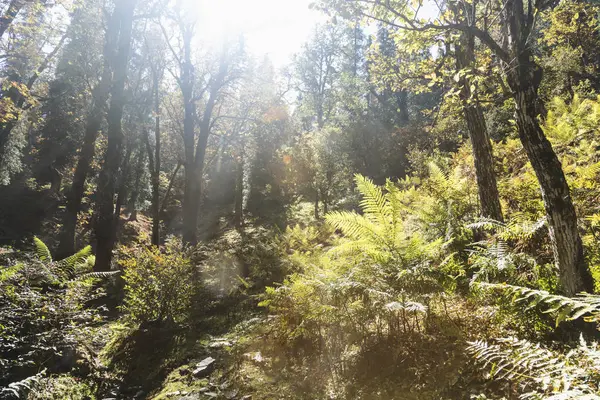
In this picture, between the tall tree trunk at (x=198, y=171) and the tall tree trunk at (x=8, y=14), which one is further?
the tall tree trunk at (x=198, y=171)

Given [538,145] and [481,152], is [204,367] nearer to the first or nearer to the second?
[538,145]

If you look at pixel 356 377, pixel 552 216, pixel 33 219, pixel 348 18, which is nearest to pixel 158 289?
pixel 356 377

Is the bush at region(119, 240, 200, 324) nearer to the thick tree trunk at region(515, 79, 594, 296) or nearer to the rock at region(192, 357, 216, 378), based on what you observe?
the rock at region(192, 357, 216, 378)

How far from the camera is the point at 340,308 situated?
3850mm

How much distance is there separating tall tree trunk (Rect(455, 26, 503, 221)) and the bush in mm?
5331

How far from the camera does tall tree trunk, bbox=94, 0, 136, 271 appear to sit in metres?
9.73

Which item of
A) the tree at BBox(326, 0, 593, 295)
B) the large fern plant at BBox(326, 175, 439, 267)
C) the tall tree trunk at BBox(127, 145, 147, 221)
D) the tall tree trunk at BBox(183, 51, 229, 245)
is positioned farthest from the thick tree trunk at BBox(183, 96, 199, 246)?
the tree at BBox(326, 0, 593, 295)

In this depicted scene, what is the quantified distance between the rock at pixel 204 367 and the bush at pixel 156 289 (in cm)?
161

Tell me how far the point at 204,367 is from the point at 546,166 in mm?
4652

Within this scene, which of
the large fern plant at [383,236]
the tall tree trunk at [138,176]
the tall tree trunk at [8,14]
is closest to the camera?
the large fern plant at [383,236]

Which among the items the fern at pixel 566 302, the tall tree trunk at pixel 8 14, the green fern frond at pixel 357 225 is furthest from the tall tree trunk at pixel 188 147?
the fern at pixel 566 302

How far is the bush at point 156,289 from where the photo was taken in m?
5.72

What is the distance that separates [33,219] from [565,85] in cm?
3039

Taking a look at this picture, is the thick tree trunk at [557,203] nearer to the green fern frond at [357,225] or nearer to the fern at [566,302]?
the fern at [566,302]
